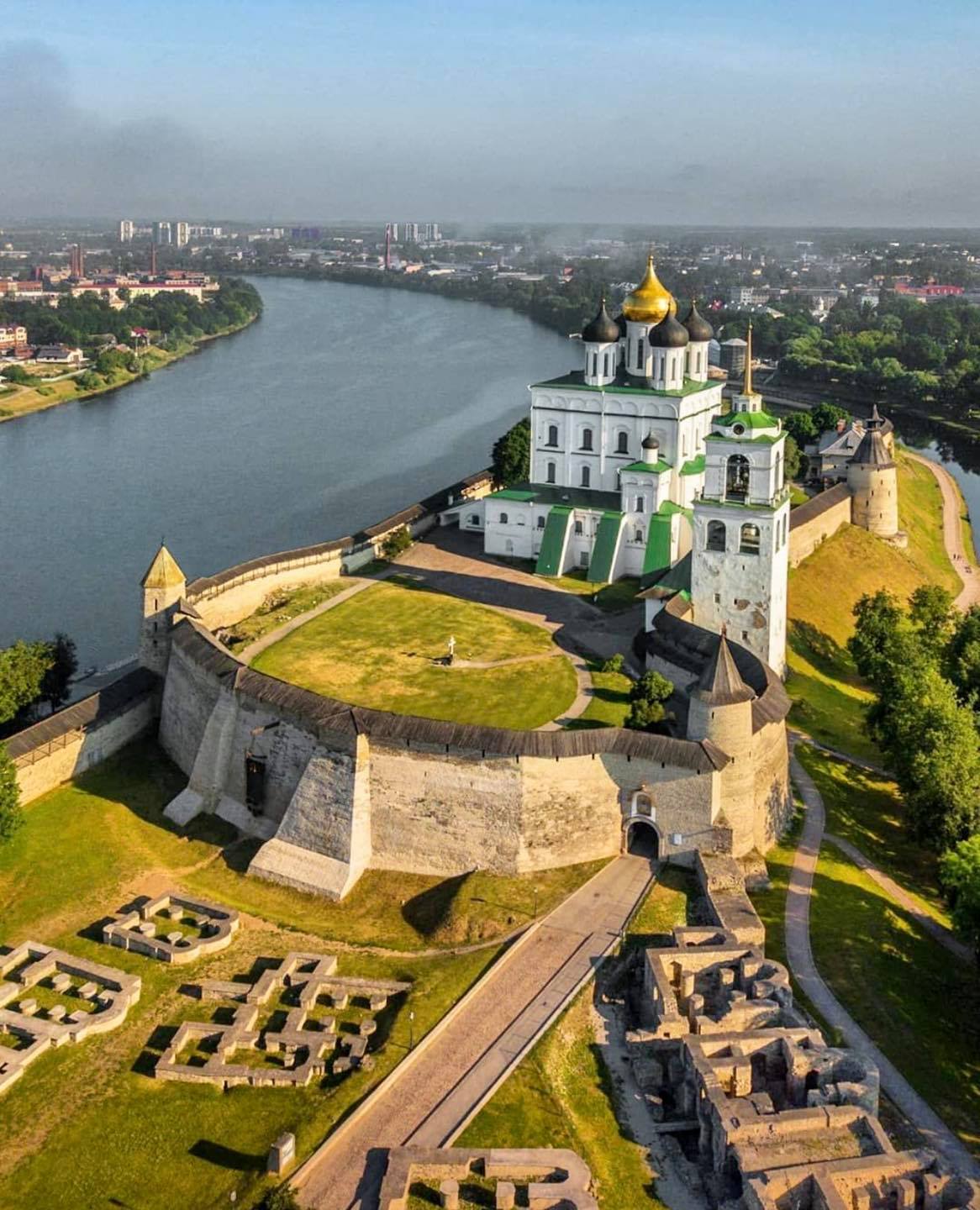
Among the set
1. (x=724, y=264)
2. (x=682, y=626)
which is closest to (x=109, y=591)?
(x=682, y=626)

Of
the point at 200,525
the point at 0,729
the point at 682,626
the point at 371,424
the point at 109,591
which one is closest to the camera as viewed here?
the point at 682,626

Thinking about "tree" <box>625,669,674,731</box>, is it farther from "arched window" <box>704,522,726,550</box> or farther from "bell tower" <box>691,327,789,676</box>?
"arched window" <box>704,522,726,550</box>

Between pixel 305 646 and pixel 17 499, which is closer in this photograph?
pixel 305 646

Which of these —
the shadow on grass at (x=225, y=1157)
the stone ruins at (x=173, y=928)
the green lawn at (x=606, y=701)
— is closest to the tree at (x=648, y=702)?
the green lawn at (x=606, y=701)

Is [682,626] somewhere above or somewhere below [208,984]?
above

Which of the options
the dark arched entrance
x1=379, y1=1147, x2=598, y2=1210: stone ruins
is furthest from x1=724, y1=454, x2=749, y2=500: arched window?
x1=379, y1=1147, x2=598, y2=1210: stone ruins

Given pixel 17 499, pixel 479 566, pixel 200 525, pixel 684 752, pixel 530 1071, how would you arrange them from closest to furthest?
pixel 530 1071, pixel 684 752, pixel 479 566, pixel 200 525, pixel 17 499

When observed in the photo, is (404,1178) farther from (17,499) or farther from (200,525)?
(17,499)
